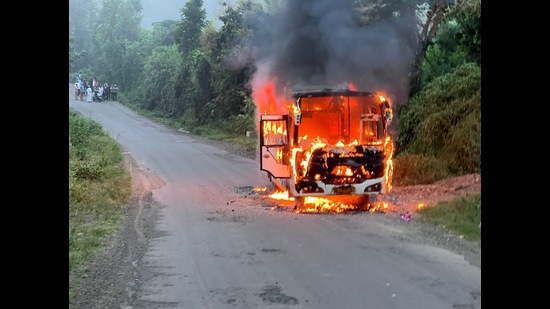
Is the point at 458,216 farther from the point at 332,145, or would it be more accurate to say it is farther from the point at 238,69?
the point at 238,69

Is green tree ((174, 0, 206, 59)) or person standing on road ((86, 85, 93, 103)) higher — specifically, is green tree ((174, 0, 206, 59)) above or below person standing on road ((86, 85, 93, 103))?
above

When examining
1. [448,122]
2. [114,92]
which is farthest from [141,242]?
[114,92]

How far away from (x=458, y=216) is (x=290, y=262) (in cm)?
385

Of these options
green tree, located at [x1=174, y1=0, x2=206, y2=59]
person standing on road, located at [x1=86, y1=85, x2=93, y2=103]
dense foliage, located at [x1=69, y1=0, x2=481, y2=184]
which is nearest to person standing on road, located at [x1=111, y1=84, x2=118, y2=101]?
dense foliage, located at [x1=69, y1=0, x2=481, y2=184]

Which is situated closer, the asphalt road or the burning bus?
the asphalt road

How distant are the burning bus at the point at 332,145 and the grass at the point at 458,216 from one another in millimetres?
1105

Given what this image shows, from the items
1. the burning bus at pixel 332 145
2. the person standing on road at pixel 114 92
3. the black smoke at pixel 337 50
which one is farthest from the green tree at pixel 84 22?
the burning bus at pixel 332 145

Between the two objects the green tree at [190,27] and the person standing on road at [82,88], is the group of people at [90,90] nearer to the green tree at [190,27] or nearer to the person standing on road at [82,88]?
the person standing on road at [82,88]

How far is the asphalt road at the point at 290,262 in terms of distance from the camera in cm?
653

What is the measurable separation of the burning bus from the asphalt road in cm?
61

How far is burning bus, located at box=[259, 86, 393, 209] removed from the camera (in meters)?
11.6

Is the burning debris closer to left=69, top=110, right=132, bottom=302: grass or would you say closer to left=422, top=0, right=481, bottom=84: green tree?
left=422, top=0, right=481, bottom=84: green tree

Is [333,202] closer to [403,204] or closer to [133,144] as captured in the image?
[403,204]
